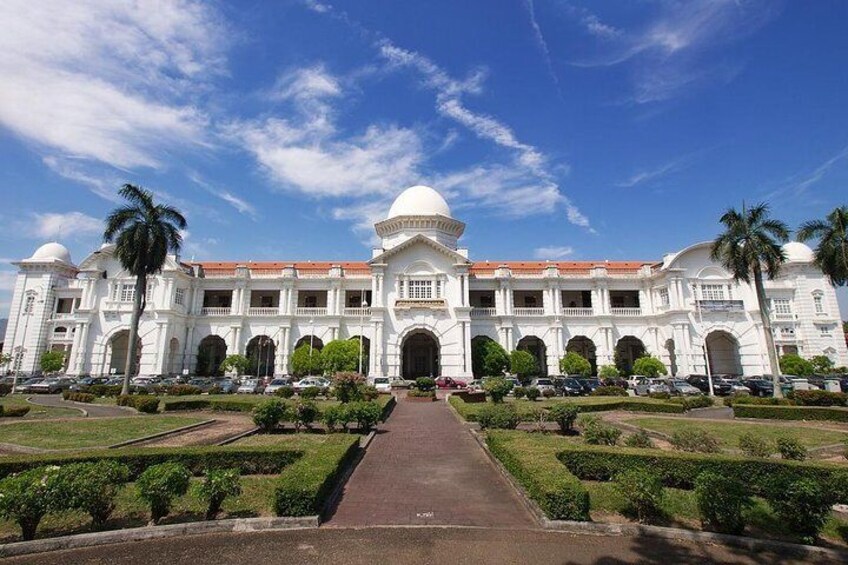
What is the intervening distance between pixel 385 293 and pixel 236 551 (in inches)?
1476

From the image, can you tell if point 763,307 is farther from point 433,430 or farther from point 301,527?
point 301,527

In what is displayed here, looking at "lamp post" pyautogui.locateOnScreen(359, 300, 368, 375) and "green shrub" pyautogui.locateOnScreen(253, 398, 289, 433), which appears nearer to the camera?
"green shrub" pyautogui.locateOnScreen(253, 398, 289, 433)

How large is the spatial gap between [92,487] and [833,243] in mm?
42333

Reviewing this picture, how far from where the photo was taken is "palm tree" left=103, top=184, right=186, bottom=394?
32.2m

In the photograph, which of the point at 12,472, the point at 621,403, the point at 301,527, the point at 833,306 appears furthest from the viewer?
the point at 833,306

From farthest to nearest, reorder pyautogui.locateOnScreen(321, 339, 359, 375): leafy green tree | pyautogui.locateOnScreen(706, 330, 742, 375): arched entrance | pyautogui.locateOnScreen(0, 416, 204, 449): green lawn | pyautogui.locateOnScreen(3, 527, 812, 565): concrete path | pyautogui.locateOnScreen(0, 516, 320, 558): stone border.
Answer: pyautogui.locateOnScreen(706, 330, 742, 375): arched entrance, pyautogui.locateOnScreen(321, 339, 359, 375): leafy green tree, pyautogui.locateOnScreen(0, 416, 204, 449): green lawn, pyautogui.locateOnScreen(0, 516, 320, 558): stone border, pyautogui.locateOnScreen(3, 527, 812, 565): concrete path

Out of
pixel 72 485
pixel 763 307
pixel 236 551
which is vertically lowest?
pixel 236 551

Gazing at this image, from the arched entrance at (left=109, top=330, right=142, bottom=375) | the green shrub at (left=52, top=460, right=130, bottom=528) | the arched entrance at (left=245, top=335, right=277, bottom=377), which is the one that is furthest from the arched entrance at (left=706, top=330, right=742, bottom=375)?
the arched entrance at (left=109, top=330, right=142, bottom=375)

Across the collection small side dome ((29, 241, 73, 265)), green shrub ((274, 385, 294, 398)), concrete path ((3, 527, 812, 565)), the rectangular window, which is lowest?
concrete path ((3, 527, 812, 565))

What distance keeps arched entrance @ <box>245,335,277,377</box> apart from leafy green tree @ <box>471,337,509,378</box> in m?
20.8

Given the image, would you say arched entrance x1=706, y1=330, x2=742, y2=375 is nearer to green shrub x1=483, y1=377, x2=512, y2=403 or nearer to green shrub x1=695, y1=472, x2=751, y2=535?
green shrub x1=483, y1=377, x2=512, y2=403

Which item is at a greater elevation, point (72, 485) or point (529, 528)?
point (72, 485)

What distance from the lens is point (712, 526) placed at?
28.5ft

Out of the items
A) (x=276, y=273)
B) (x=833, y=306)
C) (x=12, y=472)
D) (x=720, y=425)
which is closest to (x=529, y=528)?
(x=12, y=472)
